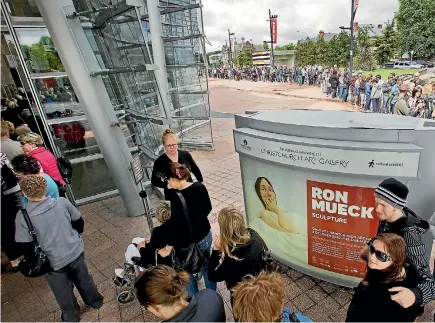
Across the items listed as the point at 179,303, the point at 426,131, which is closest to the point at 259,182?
the point at 426,131

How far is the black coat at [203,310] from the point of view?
1738mm

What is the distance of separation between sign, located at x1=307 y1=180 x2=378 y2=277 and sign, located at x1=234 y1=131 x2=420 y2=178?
0.70ft

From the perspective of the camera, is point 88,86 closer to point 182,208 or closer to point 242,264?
point 182,208

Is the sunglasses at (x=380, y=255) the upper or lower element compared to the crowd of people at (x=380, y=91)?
upper

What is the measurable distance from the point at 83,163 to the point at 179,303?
514 centimetres

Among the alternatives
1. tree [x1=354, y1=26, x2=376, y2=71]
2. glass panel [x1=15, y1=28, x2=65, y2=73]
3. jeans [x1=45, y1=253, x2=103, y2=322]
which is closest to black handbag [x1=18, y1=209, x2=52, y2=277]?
jeans [x1=45, y1=253, x2=103, y2=322]

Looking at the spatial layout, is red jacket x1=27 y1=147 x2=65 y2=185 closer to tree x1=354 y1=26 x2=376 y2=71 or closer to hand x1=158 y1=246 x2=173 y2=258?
hand x1=158 y1=246 x2=173 y2=258

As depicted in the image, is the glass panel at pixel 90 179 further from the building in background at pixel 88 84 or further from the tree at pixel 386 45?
the tree at pixel 386 45

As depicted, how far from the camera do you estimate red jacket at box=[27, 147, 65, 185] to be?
13.0 ft

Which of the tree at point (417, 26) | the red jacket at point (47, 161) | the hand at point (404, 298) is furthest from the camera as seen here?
the tree at point (417, 26)

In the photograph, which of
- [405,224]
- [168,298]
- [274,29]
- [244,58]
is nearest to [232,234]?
[168,298]

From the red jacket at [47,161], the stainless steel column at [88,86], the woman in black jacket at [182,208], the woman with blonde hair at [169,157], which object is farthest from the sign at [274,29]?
the woman in black jacket at [182,208]

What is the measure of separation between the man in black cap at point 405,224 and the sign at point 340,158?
0.40 metres

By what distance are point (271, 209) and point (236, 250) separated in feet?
4.25
